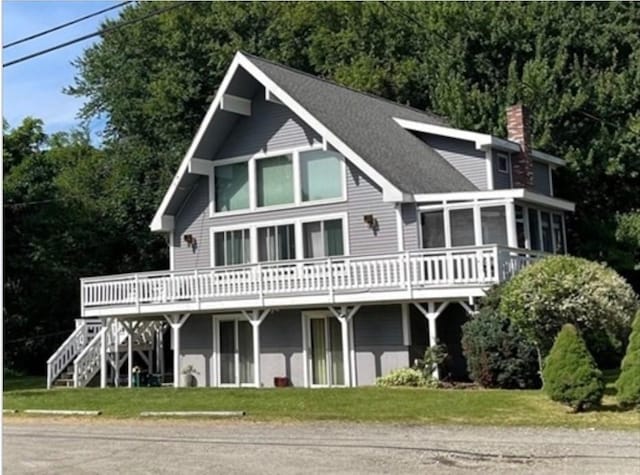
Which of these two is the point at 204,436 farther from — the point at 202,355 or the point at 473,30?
the point at 473,30

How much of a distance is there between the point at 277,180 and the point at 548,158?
9408 mm

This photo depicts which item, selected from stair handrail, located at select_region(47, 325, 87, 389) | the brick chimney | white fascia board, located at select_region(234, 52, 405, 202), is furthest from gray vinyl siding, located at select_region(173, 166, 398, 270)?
the brick chimney

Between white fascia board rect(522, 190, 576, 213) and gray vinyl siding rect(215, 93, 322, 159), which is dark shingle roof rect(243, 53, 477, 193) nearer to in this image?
gray vinyl siding rect(215, 93, 322, 159)

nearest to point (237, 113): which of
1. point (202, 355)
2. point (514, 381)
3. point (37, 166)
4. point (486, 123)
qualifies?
point (202, 355)

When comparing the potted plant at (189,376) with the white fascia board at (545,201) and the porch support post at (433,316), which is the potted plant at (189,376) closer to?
the porch support post at (433,316)

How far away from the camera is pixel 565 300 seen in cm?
1727

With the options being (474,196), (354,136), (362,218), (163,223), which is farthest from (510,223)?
(163,223)

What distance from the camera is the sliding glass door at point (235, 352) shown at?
24609mm

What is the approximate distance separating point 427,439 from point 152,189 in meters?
28.3

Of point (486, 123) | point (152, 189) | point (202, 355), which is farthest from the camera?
point (152, 189)

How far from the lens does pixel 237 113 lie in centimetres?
2547

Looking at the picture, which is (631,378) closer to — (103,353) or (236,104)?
(236,104)

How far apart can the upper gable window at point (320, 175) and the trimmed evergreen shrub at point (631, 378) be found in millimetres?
11263

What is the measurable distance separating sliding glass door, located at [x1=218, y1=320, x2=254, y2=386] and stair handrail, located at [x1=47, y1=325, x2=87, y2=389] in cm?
549
